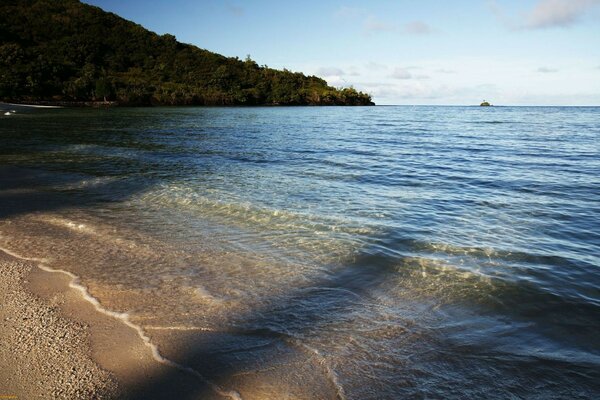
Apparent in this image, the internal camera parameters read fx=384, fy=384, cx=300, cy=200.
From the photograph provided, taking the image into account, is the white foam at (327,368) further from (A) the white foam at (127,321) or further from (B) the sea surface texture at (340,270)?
(A) the white foam at (127,321)

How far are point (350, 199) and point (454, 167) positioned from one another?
7.82m

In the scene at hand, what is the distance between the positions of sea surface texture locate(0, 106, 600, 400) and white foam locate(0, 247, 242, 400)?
8cm

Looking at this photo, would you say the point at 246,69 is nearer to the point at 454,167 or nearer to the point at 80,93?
the point at 80,93

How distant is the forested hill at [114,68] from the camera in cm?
7431

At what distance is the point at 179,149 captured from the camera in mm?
→ 20906

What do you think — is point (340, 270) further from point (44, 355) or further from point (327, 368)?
point (44, 355)

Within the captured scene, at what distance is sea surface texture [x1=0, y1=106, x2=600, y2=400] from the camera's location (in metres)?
3.56

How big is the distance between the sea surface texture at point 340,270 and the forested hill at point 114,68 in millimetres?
72701

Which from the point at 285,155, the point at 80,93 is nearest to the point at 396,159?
the point at 285,155

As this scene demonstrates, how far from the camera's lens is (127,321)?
412 cm

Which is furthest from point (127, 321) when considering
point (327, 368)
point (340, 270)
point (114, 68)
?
point (114, 68)

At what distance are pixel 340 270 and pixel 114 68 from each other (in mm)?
108736

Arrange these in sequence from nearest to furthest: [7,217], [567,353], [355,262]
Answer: [567,353] < [355,262] < [7,217]

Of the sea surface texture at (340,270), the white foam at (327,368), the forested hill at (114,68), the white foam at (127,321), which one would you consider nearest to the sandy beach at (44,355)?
the white foam at (127,321)
